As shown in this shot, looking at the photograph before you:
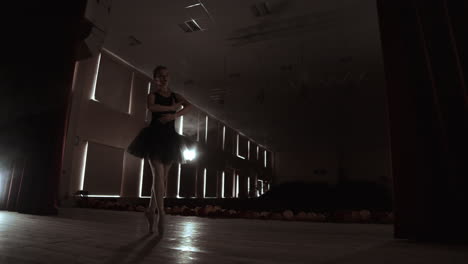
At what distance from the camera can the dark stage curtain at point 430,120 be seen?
1435mm

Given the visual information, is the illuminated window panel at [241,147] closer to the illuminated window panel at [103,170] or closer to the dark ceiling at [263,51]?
the dark ceiling at [263,51]

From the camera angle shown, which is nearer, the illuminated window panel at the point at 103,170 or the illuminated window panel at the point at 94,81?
the illuminated window panel at the point at 103,170

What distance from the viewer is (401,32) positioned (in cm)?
173

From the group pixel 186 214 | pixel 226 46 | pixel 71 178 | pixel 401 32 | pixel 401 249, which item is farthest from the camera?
pixel 226 46

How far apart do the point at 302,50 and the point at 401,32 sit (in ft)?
13.5

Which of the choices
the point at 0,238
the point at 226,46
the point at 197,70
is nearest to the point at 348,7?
the point at 226,46

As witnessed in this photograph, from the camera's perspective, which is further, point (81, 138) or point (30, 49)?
point (81, 138)

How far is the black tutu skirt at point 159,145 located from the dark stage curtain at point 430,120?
136 cm

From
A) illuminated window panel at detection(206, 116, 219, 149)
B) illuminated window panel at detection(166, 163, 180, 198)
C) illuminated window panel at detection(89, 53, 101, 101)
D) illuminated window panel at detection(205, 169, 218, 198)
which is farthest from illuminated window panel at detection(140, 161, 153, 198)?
illuminated window panel at detection(206, 116, 219, 149)

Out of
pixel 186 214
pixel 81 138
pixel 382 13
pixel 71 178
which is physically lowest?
pixel 186 214

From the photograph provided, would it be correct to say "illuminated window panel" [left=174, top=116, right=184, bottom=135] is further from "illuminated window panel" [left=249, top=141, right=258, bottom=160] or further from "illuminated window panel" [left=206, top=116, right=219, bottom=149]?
"illuminated window panel" [left=249, top=141, right=258, bottom=160]

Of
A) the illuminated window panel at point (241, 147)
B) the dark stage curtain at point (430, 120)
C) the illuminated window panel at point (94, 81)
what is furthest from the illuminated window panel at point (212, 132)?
the dark stage curtain at point (430, 120)

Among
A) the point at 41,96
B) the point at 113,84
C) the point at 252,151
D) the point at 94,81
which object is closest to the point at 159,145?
the point at 41,96

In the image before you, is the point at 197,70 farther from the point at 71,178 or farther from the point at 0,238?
the point at 0,238
